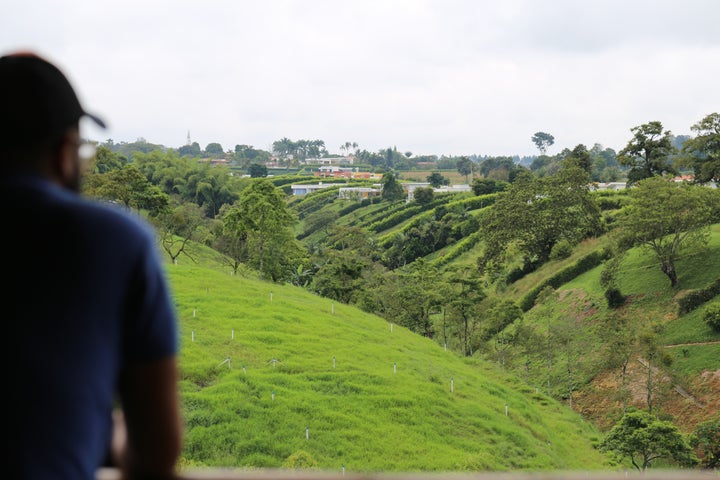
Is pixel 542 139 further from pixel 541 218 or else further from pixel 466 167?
pixel 541 218

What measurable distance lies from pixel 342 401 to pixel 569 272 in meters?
24.2

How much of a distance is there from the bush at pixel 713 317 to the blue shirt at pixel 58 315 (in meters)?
29.0

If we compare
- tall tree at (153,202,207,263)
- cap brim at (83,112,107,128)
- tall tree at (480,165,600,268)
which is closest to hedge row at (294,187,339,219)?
tall tree at (480,165,600,268)

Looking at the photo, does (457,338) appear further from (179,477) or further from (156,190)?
(179,477)

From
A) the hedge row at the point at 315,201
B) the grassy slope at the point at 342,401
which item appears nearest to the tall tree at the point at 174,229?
the grassy slope at the point at 342,401

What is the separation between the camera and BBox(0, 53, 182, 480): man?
4.25 feet

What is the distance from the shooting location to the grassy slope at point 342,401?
14672mm

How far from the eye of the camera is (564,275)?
124 feet

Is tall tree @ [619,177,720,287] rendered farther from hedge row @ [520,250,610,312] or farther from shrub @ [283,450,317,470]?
shrub @ [283,450,317,470]

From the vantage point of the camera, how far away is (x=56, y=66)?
147 cm

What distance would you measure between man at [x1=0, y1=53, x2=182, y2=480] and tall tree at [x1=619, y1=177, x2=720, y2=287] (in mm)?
32550

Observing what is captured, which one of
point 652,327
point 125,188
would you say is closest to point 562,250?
point 652,327

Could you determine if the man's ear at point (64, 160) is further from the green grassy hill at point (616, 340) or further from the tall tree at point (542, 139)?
the tall tree at point (542, 139)

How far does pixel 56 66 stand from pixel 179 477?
941mm
